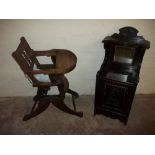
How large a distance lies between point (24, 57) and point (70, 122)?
1.18 metres

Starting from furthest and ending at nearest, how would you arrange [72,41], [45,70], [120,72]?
1. [72,41]
2. [120,72]
3. [45,70]

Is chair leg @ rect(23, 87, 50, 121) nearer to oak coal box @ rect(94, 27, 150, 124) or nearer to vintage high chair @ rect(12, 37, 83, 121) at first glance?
vintage high chair @ rect(12, 37, 83, 121)

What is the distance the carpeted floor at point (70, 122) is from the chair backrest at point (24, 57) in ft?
2.60

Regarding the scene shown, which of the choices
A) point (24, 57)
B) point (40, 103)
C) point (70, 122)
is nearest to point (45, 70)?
point (24, 57)

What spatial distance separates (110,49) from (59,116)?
130 centimetres

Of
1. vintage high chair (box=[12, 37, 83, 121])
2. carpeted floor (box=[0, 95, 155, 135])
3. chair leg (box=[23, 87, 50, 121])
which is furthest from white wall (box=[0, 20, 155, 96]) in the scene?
chair leg (box=[23, 87, 50, 121])

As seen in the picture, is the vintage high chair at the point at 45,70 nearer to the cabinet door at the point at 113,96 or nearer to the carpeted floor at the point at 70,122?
the carpeted floor at the point at 70,122


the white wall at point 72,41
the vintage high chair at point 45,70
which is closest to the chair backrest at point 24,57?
the vintage high chair at point 45,70

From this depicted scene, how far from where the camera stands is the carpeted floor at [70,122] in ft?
9.30

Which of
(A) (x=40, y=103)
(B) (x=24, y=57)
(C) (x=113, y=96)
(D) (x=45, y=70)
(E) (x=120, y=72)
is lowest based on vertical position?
(A) (x=40, y=103)

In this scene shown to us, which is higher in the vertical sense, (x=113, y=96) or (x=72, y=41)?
(x=72, y=41)

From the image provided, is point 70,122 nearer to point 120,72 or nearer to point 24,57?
point 120,72

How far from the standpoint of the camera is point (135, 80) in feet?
8.09

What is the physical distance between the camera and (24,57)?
8.16ft
